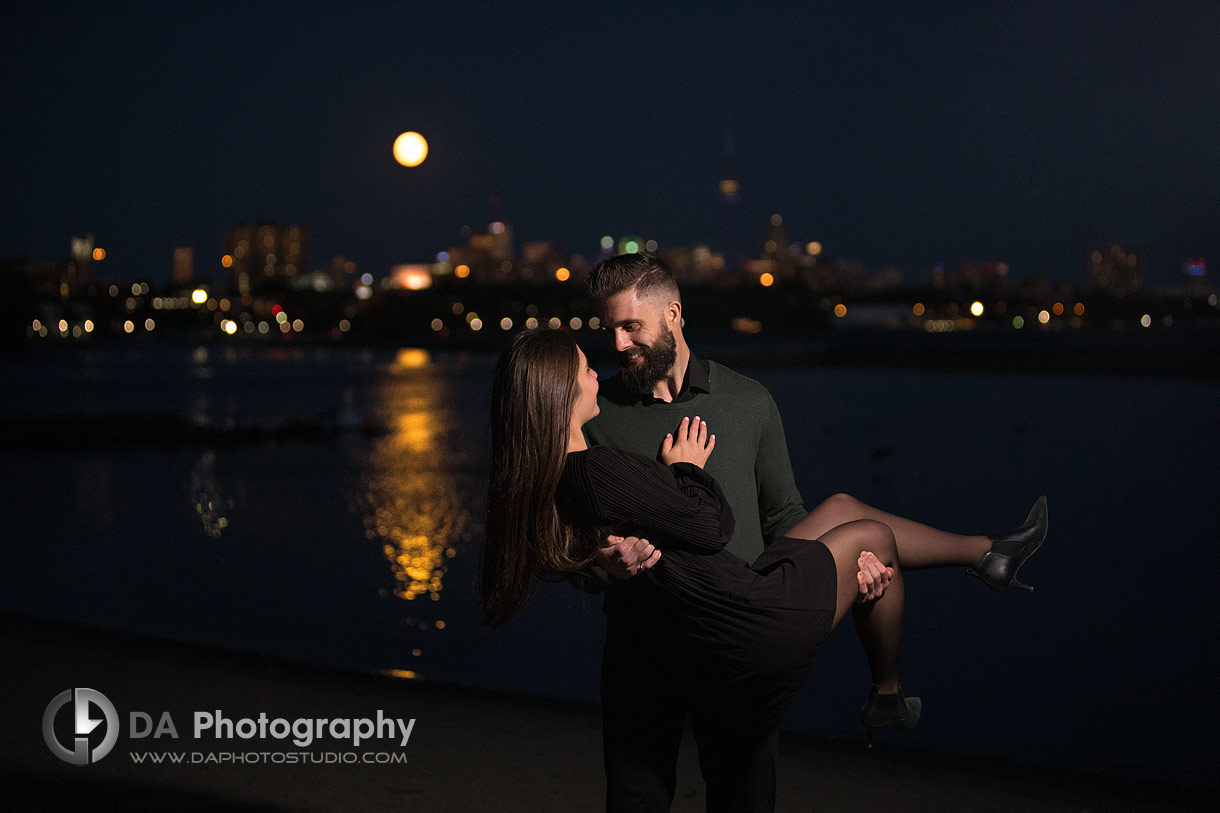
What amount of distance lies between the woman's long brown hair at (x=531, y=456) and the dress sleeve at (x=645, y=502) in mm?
118

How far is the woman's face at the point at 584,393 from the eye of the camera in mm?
2932

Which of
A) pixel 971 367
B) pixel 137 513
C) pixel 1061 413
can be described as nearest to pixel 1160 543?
pixel 137 513

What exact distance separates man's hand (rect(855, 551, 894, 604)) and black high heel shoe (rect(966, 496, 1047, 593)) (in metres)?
0.46

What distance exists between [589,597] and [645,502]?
31.9 feet

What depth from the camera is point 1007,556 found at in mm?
3605

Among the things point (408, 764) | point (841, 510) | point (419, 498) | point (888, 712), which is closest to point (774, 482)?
point (841, 510)

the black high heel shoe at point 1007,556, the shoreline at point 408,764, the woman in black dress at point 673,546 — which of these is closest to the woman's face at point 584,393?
the woman in black dress at point 673,546

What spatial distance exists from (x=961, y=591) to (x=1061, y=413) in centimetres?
3360

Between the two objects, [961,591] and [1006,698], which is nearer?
[1006,698]

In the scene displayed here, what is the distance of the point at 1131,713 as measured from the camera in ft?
29.1

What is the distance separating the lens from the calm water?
29.7ft

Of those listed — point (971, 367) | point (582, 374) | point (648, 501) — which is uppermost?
point (582, 374)

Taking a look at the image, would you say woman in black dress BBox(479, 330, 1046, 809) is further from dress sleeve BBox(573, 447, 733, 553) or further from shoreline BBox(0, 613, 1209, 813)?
shoreline BBox(0, 613, 1209, 813)

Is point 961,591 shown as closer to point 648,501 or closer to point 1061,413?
point 648,501
